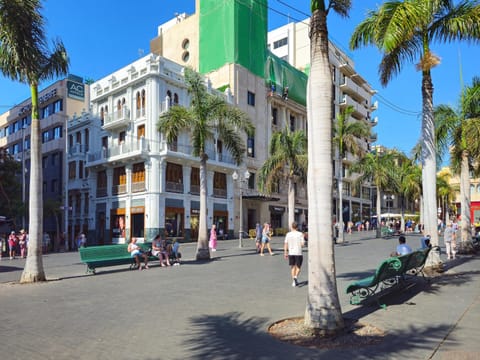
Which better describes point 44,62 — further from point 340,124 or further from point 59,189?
point 59,189

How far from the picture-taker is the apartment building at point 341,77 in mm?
63438

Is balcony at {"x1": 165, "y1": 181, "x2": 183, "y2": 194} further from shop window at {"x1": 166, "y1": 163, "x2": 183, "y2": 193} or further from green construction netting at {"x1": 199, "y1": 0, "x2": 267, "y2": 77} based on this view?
green construction netting at {"x1": 199, "y1": 0, "x2": 267, "y2": 77}

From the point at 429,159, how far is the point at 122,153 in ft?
94.5

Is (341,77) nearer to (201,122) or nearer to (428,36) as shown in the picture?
(201,122)

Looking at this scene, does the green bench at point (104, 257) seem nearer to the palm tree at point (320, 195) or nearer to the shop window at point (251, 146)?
the palm tree at point (320, 195)

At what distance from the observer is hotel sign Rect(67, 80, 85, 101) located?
4481 cm

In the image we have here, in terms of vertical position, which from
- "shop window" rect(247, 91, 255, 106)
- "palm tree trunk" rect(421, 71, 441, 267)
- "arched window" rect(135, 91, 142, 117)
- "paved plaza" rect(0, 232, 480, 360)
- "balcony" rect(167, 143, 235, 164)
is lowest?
"paved plaza" rect(0, 232, 480, 360)

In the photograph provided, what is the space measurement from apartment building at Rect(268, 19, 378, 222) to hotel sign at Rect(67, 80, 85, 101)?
30144mm

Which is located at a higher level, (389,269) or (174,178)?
(174,178)

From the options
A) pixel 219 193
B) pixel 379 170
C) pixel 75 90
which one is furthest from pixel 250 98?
pixel 75 90

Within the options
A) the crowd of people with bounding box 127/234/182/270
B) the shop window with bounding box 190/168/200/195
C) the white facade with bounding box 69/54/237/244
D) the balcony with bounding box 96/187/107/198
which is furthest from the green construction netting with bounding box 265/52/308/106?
the crowd of people with bounding box 127/234/182/270

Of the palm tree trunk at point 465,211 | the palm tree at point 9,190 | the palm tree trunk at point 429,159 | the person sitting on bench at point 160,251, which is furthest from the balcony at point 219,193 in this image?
the palm tree trunk at point 429,159

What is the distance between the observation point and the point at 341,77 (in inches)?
2685

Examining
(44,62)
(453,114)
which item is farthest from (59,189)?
(453,114)
